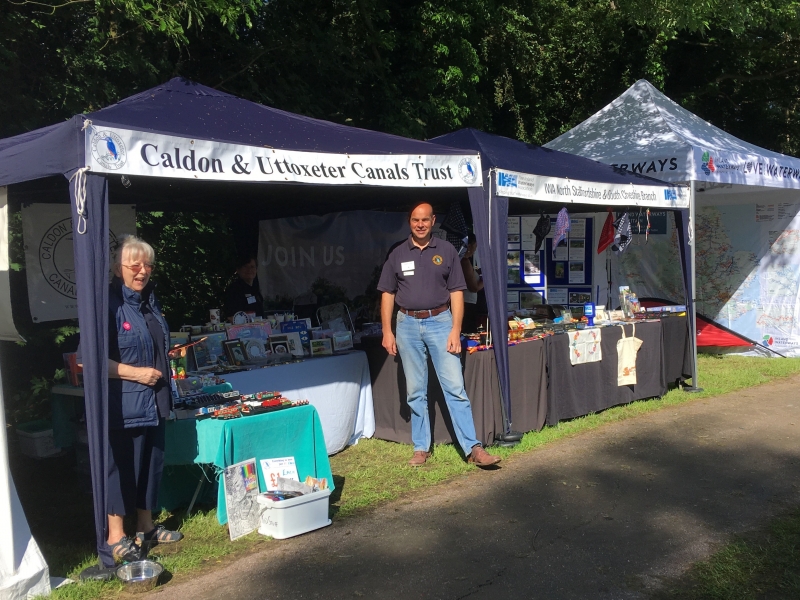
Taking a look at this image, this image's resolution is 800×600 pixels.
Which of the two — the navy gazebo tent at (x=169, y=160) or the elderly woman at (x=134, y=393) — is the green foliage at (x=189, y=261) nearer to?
the navy gazebo tent at (x=169, y=160)

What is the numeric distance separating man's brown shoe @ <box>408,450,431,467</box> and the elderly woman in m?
2.13

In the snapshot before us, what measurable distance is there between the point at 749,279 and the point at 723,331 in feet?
2.83

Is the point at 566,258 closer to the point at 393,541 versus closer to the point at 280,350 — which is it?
the point at 280,350

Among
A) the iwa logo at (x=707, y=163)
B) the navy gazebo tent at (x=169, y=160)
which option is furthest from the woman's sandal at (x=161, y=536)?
the iwa logo at (x=707, y=163)

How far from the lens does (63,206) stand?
22.4 feet

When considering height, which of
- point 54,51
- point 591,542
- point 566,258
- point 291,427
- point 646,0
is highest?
point 646,0

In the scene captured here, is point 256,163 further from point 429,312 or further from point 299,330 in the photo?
point 299,330

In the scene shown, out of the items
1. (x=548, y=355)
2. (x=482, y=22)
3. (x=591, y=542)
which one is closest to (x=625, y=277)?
(x=482, y=22)

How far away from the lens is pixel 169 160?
13.6ft

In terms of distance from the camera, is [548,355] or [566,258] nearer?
[548,355]

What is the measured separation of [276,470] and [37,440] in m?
2.24

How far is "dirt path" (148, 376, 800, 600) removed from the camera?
3838 millimetres

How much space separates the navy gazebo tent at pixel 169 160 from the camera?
3742 mm

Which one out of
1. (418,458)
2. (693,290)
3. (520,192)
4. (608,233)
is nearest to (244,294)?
(418,458)
